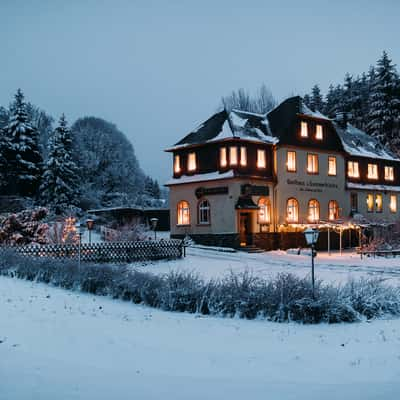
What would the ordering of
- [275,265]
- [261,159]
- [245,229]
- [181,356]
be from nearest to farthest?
1. [181,356]
2. [275,265]
3. [245,229]
4. [261,159]

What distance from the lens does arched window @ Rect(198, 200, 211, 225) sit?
34.0 meters

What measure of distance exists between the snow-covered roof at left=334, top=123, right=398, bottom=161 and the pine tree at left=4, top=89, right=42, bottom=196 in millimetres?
27423

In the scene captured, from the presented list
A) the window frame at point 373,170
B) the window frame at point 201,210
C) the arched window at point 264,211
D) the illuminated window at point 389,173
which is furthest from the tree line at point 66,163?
the illuminated window at point 389,173

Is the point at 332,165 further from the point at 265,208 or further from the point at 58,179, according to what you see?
the point at 58,179

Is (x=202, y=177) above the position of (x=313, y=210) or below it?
above

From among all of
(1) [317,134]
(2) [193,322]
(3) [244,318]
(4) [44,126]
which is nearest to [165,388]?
(2) [193,322]

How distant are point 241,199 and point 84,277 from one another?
19298 mm

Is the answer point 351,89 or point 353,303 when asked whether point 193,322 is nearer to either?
point 353,303

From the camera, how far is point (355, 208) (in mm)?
40906

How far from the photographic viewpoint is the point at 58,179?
151 feet

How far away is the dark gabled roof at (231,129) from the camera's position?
109ft

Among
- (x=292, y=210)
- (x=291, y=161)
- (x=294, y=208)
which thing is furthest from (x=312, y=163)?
(x=292, y=210)

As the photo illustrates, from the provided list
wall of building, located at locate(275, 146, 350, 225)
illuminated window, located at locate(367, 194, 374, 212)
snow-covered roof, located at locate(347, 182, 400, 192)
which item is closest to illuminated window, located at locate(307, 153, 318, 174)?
wall of building, located at locate(275, 146, 350, 225)

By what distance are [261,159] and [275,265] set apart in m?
11.0
